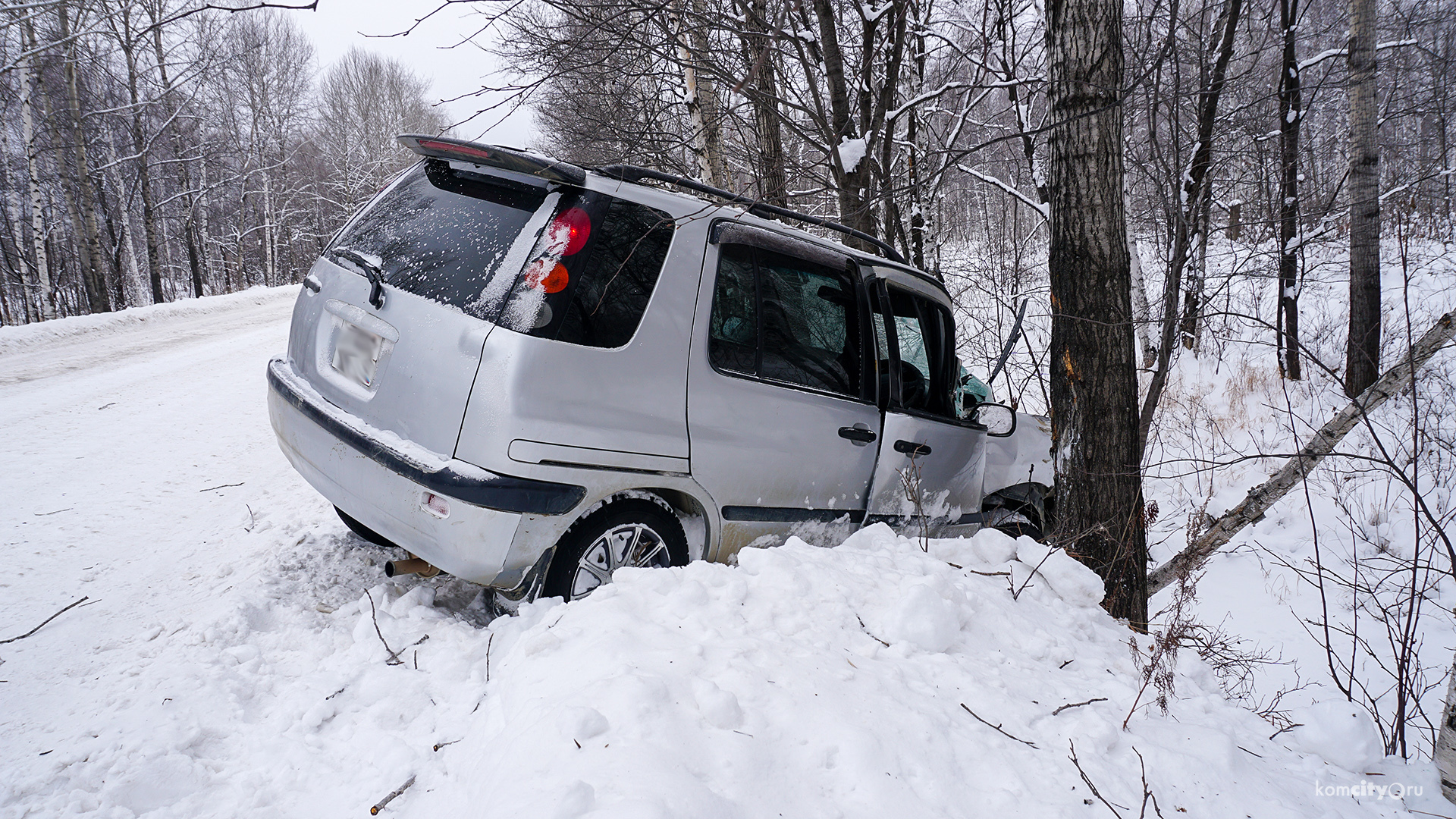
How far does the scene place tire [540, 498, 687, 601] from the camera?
2439 mm

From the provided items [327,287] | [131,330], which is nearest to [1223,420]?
[327,287]

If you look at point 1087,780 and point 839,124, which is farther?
point 839,124

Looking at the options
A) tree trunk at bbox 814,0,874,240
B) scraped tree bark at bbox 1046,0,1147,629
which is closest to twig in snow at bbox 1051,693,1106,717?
scraped tree bark at bbox 1046,0,1147,629

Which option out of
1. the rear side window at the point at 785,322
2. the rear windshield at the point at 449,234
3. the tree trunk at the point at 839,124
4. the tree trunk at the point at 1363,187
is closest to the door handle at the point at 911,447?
the rear side window at the point at 785,322

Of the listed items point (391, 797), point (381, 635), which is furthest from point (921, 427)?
point (391, 797)

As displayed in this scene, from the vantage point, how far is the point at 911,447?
354cm

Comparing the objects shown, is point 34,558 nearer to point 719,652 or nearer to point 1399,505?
point 719,652

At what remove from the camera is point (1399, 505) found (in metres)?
6.30

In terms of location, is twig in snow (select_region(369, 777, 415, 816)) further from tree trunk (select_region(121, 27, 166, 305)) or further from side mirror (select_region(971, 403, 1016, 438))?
tree trunk (select_region(121, 27, 166, 305))

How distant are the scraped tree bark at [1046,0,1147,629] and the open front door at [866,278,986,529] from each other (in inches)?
26.6

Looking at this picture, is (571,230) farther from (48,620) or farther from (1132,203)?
(1132,203)

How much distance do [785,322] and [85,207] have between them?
19453 millimetres

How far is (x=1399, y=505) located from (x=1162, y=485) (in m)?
1.92

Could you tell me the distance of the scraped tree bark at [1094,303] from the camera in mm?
3039
